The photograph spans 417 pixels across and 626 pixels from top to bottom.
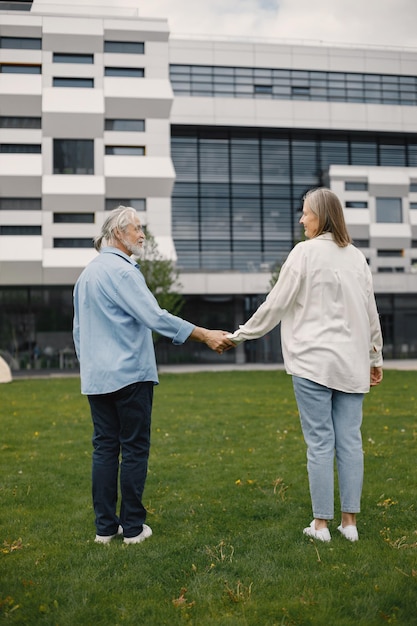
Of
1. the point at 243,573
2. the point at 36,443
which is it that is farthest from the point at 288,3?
the point at 243,573

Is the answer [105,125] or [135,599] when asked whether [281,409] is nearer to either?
[135,599]

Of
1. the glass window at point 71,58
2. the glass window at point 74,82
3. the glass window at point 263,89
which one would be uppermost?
the glass window at point 263,89

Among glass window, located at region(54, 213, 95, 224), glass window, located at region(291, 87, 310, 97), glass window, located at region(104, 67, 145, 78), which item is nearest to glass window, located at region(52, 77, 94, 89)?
glass window, located at region(104, 67, 145, 78)

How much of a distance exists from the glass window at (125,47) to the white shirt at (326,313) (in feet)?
106

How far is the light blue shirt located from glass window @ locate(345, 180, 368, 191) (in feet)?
120

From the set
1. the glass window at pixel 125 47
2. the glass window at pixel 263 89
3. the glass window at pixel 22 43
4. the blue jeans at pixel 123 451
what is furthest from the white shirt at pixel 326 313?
the glass window at pixel 263 89

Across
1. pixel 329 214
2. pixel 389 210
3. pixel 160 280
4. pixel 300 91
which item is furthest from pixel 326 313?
pixel 389 210

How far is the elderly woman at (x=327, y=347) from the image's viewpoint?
464 cm

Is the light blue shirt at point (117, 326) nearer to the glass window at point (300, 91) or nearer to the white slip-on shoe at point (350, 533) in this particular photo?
the white slip-on shoe at point (350, 533)

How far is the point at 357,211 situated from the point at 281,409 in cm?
2826

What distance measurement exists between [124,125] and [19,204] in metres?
6.61

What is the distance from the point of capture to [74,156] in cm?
3312

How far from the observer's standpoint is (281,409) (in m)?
13.3

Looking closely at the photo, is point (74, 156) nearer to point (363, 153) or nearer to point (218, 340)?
point (363, 153)
